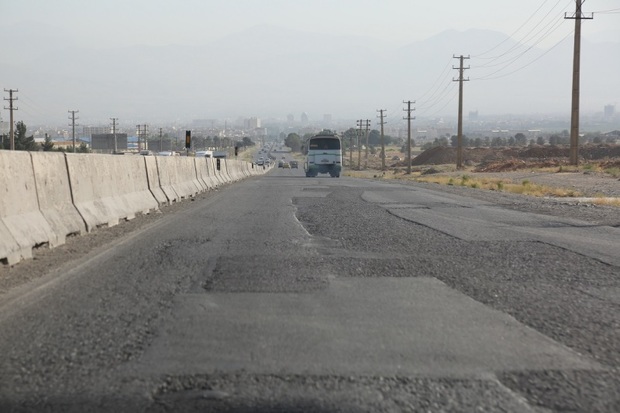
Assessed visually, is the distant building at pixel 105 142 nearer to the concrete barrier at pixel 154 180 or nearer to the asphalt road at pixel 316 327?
the concrete barrier at pixel 154 180

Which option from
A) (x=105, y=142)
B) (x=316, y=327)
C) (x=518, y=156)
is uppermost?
(x=105, y=142)

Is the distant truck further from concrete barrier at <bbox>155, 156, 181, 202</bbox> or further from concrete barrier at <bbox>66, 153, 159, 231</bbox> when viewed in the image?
concrete barrier at <bbox>66, 153, 159, 231</bbox>

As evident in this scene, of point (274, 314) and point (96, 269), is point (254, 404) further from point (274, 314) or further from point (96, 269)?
point (96, 269)

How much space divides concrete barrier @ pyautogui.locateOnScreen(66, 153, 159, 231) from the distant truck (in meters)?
47.2

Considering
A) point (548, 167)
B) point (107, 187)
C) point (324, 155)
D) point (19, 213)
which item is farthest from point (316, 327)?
point (324, 155)

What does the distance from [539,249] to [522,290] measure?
158 inches

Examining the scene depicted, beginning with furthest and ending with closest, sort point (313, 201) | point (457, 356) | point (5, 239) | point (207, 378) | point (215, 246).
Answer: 1. point (313, 201)
2. point (215, 246)
3. point (5, 239)
4. point (457, 356)
5. point (207, 378)

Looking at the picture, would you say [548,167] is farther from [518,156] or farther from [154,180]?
[154,180]

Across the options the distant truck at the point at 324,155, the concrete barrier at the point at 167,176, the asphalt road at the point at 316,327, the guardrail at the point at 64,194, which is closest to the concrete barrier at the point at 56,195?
the guardrail at the point at 64,194

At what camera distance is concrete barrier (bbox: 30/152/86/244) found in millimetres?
12073

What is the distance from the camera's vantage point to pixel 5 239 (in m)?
10.2

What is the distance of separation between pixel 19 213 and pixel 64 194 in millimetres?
2179

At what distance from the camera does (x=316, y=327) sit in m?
7.02

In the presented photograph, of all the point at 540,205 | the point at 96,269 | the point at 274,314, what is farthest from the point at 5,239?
the point at 540,205
